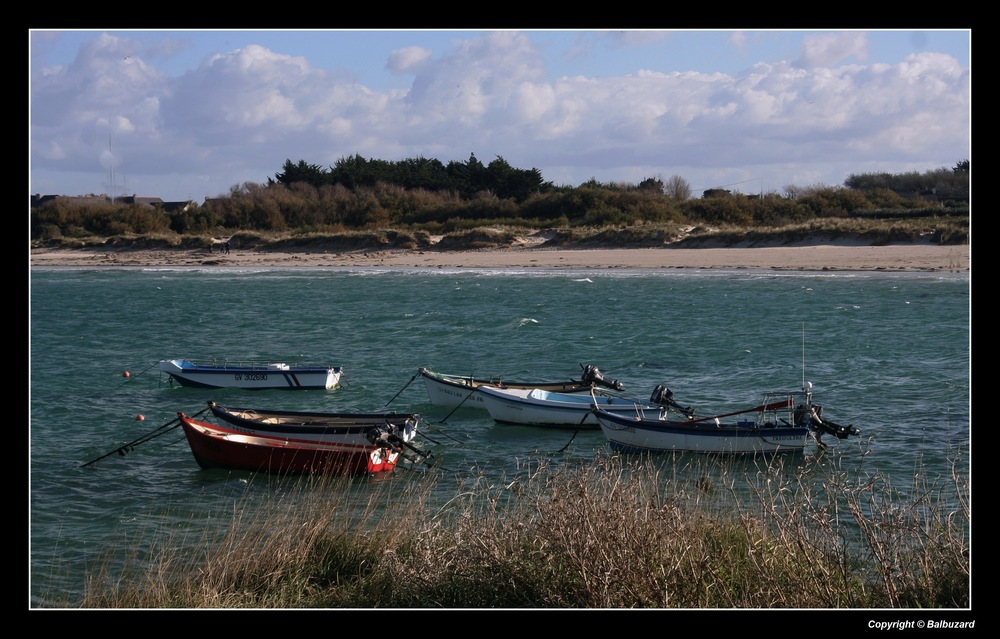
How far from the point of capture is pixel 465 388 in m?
19.5

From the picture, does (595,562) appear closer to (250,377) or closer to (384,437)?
(384,437)

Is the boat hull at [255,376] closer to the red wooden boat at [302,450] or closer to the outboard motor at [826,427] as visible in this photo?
the red wooden boat at [302,450]

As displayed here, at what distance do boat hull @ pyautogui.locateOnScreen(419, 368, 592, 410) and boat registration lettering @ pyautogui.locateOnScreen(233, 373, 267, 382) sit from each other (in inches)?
164

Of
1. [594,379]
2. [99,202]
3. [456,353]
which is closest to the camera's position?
[594,379]

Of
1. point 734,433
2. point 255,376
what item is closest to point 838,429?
point 734,433

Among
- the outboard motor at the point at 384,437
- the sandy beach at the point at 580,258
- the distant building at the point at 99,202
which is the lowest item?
the outboard motor at the point at 384,437

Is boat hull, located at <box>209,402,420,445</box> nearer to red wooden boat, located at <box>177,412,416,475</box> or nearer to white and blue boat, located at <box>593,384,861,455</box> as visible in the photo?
red wooden boat, located at <box>177,412,416,475</box>

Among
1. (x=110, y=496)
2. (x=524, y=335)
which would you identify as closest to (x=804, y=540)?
(x=110, y=496)

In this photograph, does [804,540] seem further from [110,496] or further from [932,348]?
[932,348]

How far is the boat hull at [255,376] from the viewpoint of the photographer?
72.6 ft

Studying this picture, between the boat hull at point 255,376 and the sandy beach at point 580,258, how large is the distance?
95.6 feet

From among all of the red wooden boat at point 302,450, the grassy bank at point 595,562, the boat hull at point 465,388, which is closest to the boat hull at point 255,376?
the boat hull at point 465,388

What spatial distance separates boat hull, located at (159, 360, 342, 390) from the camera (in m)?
22.1

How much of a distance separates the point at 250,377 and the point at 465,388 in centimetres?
559
